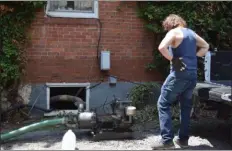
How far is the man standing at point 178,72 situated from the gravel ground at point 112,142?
0.47 meters

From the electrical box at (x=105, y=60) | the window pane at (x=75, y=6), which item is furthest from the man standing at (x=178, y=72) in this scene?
the window pane at (x=75, y=6)

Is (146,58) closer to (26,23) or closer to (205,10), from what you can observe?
(205,10)

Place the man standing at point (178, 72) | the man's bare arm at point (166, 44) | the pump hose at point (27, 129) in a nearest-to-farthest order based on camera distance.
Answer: the man's bare arm at point (166, 44) < the man standing at point (178, 72) < the pump hose at point (27, 129)

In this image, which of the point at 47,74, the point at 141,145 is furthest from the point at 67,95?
the point at 141,145

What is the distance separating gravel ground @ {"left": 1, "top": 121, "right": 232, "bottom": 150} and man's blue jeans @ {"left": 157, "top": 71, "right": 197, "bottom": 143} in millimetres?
436

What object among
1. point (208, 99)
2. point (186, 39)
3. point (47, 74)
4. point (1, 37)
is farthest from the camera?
point (47, 74)

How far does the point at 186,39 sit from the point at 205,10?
114 inches

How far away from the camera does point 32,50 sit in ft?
24.6

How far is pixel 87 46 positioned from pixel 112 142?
7.95 ft

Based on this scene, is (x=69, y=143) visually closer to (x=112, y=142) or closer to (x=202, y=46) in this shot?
(x=112, y=142)

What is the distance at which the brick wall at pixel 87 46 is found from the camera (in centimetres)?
754

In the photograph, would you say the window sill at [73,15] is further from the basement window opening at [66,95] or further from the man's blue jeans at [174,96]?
the man's blue jeans at [174,96]

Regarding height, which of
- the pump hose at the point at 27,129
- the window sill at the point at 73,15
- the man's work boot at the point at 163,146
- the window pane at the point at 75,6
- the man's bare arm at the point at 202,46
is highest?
the window pane at the point at 75,6

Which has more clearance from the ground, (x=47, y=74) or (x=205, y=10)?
(x=205, y=10)
